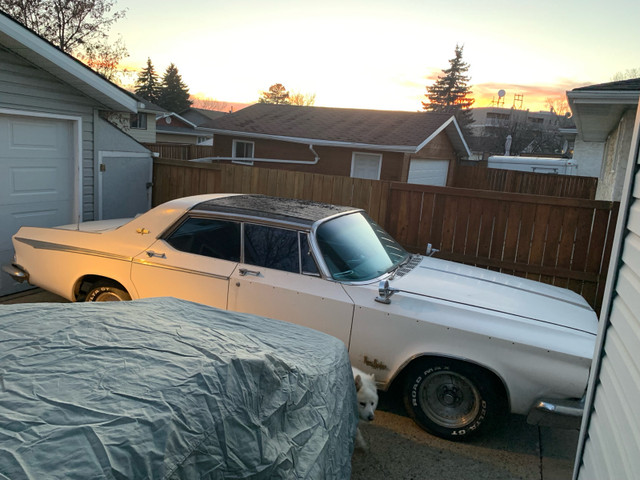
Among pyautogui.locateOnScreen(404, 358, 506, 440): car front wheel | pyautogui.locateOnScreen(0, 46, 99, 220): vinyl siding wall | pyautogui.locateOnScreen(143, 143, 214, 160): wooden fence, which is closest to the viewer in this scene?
pyautogui.locateOnScreen(404, 358, 506, 440): car front wheel

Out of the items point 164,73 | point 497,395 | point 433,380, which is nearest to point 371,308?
point 433,380

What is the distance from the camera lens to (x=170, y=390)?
6.57 ft

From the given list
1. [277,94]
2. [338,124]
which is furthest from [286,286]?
[277,94]

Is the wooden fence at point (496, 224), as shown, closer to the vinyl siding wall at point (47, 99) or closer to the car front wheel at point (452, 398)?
the vinyl siding wall at point (47, 99)

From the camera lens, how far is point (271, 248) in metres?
4.89

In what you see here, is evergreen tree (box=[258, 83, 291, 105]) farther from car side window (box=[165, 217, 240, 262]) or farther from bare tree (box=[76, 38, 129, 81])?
car side window (box=[165, 217, 240, 262])

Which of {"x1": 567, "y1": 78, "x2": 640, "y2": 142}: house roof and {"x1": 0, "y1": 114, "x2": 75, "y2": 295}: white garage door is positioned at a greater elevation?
{"x1": 567, "y1": 78, "x2": 640, "y2": 142}: house roof

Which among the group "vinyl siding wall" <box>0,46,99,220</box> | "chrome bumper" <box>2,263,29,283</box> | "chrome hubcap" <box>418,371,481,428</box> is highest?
"vinyl siding wall" <box>0,46,99,220</box>

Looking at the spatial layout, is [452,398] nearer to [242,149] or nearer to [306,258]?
[306,258]

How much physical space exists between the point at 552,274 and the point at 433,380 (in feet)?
12.2

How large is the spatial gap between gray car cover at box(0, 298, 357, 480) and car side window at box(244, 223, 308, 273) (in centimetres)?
170

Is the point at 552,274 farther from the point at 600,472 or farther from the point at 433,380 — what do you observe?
the point at 600,472

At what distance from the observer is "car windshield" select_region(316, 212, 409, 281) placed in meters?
4.69

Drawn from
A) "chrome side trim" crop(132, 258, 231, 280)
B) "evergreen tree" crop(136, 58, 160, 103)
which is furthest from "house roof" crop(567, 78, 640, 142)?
"evergreen tree" crop(136, 58, 160, 103)
